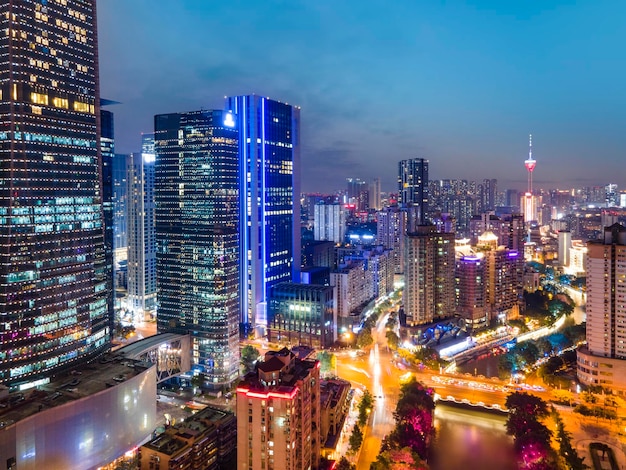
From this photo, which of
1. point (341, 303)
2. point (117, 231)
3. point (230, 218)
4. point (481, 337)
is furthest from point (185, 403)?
point (117, 231)

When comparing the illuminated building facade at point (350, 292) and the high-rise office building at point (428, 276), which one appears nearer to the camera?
the high-rise office building at point (428, 276)

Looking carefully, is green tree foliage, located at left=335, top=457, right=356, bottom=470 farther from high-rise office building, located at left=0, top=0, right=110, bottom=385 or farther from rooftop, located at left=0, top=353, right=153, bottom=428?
high-rise office building, located at left=0, top=0, right=110, bottom=385

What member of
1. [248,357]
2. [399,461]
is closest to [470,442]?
A: [399,461]

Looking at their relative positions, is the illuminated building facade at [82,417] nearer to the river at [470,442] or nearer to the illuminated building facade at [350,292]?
the river at [470,442]

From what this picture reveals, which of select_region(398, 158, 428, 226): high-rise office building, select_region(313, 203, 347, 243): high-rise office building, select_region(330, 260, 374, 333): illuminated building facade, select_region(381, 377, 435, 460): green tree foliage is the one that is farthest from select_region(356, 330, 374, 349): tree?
select_region(398, 158, 428, 226): high-rise office building

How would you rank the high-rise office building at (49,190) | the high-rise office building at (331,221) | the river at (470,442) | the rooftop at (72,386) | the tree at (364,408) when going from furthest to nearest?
the high-rise office building at (331,221), the tree at (364,408), the high-rise office building at (49,190), the river at (470,442), the rooftop at (72,386)

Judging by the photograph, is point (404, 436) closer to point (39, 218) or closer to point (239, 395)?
point (239, 395)

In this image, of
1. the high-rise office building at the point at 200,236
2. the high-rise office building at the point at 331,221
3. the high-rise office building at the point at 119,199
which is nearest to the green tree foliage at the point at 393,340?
the high-rise office building at the point at 200,236
